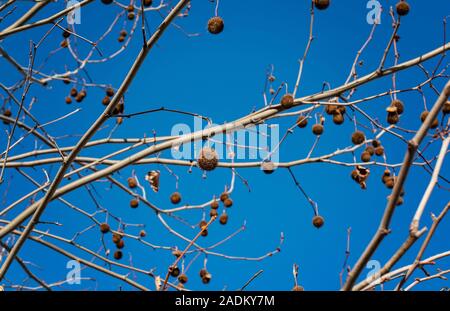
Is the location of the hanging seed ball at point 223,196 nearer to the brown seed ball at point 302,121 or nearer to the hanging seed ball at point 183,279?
the hanging seed ball at point 183,279

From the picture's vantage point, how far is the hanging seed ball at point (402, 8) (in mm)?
3287

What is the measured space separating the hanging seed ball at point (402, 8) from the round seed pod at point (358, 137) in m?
0.88

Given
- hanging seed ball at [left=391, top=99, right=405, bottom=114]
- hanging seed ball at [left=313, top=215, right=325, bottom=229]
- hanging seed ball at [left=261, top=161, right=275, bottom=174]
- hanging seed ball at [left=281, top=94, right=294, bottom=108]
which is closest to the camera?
hanging seed ball at [left=281, top=94, right=294, bottom=108]

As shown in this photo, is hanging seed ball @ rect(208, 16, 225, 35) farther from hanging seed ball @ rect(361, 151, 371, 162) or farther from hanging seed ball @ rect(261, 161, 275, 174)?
hanging seed ball @ rect(361, 151, 371, 162)

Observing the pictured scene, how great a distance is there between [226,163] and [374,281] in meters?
2.39

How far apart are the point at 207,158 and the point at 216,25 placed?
789mm

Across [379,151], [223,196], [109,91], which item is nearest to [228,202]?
[223,196]

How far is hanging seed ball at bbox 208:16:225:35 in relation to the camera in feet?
10.9

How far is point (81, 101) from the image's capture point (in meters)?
5.14

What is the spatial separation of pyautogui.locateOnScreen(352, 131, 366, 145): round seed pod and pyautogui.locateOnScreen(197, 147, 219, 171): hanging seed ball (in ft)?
3.51

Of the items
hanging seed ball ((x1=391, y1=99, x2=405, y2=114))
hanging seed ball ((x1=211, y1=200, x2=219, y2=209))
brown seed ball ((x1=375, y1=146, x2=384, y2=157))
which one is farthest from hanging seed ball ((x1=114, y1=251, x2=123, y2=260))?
hanging seed ball ((x1=391, y1=99, x2=405, y2=114))

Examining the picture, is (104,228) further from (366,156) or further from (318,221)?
(366,156)
